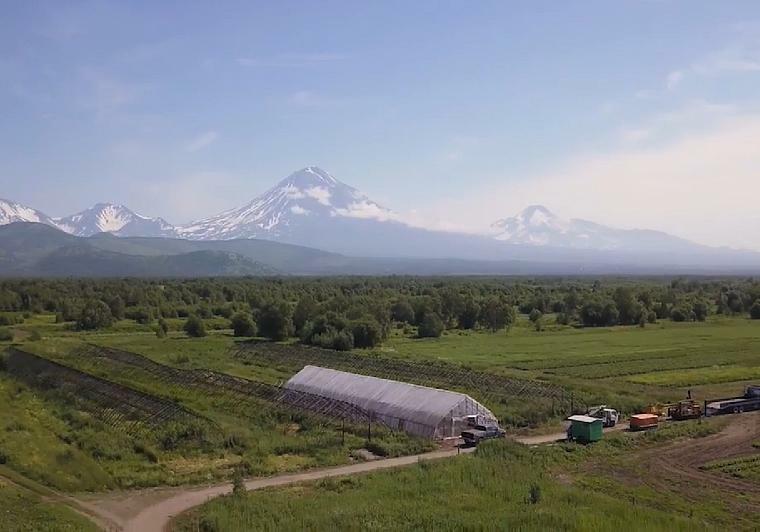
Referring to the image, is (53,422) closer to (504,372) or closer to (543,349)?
(504,372)

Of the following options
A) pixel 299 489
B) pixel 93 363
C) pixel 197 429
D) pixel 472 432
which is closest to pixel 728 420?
pixel 472 432

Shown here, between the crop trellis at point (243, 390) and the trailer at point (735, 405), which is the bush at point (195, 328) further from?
the trailer at point (735, 405)

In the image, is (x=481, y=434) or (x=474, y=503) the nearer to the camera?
(x=474, y=503)

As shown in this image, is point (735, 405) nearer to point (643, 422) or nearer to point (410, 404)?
point (643, 422)

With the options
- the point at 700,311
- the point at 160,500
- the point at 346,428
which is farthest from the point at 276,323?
the point at 700,311

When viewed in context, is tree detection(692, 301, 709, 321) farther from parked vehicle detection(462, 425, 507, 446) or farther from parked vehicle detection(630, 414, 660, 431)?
parked vehicle detection(462, 425, 507, 446)

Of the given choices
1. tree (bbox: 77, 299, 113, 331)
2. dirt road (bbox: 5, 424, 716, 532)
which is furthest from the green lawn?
tree (bbox: 77, 299, 113, 331)
